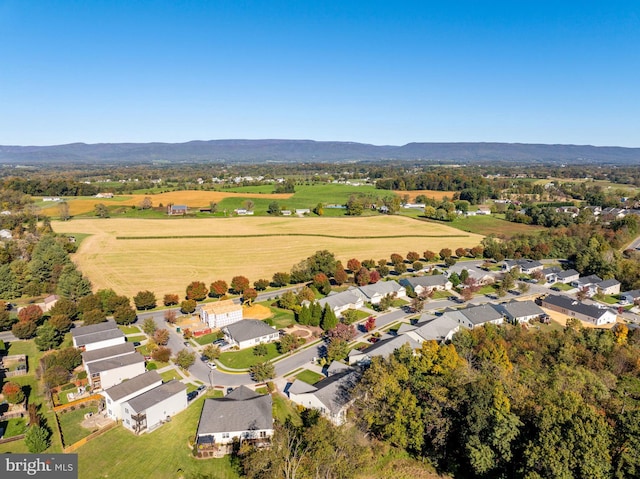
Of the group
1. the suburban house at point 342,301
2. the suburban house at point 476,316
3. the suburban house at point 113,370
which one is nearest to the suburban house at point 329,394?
the suburban house at point 113,370

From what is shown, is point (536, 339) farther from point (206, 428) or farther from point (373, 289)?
point (206, 428)

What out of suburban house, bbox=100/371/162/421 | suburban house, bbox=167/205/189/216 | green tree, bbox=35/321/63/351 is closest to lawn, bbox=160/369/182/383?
suburban house, bbox=100/371/162/421

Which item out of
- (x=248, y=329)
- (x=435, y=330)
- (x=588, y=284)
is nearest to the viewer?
(x=435, y=330)

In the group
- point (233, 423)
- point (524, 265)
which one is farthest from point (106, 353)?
point (524, 265)

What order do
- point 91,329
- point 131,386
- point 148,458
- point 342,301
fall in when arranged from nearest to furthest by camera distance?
point 148,458 < point 131,386 < point 91,329 < point 342,301

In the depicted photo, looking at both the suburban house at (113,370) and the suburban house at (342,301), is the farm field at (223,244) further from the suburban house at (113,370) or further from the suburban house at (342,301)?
the suburban house at (113,370)

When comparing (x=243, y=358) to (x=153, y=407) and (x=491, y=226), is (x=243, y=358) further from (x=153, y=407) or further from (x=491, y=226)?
(x=491, y=226)
